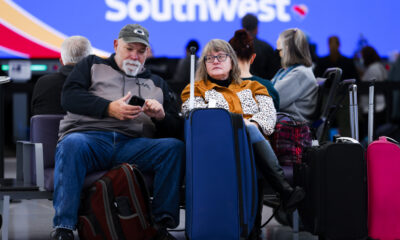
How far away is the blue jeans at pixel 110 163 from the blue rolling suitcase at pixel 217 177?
157 millimetres

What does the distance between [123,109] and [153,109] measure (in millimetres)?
155

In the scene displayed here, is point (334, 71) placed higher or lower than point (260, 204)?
higher

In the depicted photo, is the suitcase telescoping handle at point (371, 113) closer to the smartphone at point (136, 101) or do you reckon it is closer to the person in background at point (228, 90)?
the person in background at point (228, 90)

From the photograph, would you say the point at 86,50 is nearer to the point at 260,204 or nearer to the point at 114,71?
the point at 114,71

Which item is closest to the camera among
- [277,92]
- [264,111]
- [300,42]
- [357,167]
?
[357,167]

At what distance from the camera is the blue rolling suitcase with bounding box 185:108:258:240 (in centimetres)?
300

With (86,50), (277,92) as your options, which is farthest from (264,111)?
(86,50)

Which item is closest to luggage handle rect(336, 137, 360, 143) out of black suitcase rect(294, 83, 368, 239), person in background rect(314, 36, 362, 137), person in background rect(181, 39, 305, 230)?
black suitcase rect(294, 83, 368, 239)

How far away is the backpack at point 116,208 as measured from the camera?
3.06m

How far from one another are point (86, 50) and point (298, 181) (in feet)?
4.84

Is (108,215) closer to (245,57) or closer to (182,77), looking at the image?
(245,57)

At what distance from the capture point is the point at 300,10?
319 inches

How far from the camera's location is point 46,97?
378cm

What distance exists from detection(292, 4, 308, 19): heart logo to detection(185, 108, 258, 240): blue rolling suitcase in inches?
207
